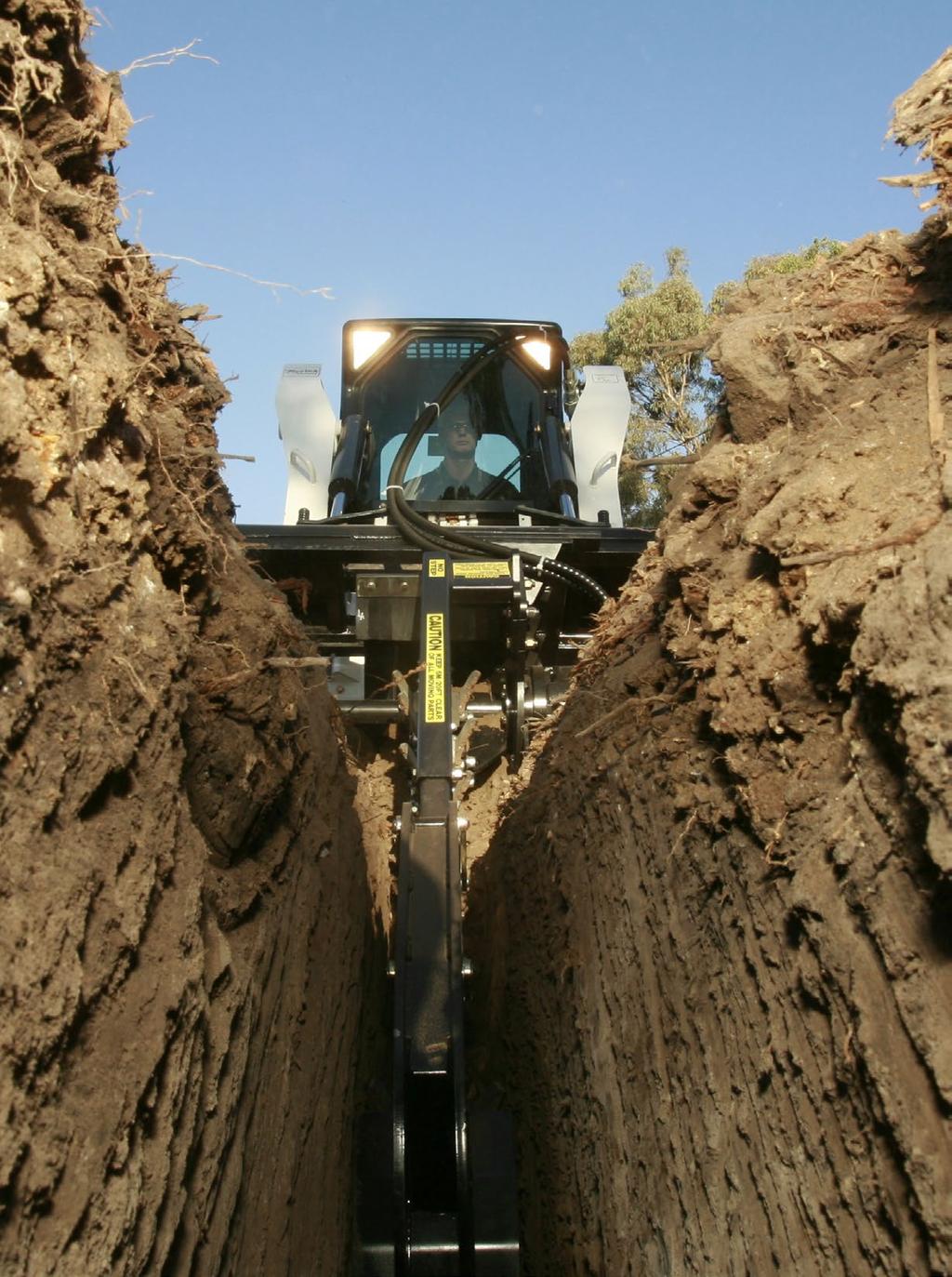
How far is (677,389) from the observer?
24.2 meters

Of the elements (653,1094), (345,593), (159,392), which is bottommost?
(653,1094)

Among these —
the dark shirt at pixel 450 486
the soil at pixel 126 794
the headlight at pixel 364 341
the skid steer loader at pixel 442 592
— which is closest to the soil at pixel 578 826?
the soil at pixel 126 794

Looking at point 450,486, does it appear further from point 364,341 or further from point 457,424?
point 364,341

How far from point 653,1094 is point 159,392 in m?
2.28

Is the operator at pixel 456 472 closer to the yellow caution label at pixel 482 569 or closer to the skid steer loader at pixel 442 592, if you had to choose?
the skid steer loader at pixel 442 592

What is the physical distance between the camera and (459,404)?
25.1 ft

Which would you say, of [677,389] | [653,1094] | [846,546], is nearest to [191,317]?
[846,546]

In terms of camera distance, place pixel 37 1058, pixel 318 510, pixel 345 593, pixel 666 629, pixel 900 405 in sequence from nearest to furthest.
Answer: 1. pixel 37 1058
2. pixel 900 405
3. pixel 666 629
4. pixel 345 593
5. pixel 318 510

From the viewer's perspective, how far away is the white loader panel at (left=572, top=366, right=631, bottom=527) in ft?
27.0

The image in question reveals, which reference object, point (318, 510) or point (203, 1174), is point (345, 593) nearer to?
point (318, 510)

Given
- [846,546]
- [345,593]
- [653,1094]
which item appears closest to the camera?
[846,546]

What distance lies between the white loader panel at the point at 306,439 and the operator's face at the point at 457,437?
92cm

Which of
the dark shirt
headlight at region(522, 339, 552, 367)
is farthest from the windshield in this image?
headlight at region(522, 339, 552, 367)

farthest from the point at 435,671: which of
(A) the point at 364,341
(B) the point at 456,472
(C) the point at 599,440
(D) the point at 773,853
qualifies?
(C) the point at 599,440
